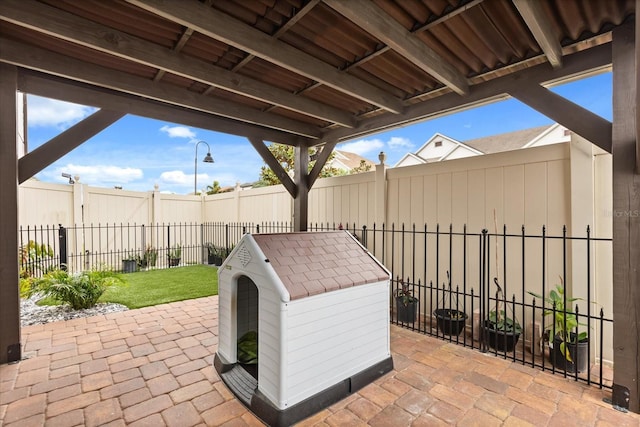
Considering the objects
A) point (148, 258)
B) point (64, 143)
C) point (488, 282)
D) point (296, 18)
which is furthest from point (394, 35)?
point (148, 258)

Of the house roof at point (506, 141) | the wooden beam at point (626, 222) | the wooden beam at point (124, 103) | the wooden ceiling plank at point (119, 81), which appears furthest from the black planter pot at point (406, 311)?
the house roof at point (506, 141)

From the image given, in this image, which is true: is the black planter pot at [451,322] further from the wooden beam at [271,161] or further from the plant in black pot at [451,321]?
the wooden beam at [271,161]

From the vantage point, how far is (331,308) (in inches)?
89.4

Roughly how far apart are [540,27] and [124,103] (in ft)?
12.9

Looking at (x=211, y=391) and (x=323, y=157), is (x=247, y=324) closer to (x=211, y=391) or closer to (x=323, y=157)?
(x=211, y=391)

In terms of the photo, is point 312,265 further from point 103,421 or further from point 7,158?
point 7,158

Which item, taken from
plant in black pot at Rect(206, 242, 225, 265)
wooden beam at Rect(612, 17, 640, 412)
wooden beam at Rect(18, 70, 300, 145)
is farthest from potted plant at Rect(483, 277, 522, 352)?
plant in black pot at Rect(206, 242, 225, 265)

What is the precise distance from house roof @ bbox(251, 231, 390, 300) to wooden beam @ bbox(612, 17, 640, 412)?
1.73 meters

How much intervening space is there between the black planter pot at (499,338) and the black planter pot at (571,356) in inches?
12.8

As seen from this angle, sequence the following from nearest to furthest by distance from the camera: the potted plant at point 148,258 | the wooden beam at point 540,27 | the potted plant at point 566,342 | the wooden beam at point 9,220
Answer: the wooden beam at point 540,27 → the potted plant at point 566,342 → the wooden beam at point 9,220 → the potted plant at point 148,258

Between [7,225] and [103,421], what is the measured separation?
210cm

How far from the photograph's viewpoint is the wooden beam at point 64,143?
2.97 m

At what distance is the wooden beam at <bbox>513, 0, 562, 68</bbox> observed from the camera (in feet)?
5.99

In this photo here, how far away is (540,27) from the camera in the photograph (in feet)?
6.56
